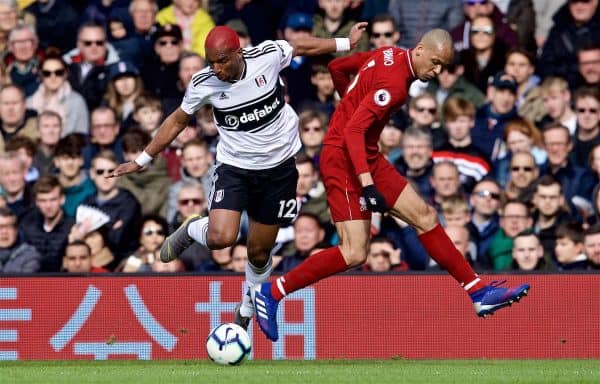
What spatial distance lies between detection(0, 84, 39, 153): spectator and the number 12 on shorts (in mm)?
4360

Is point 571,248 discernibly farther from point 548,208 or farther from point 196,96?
point 196,96

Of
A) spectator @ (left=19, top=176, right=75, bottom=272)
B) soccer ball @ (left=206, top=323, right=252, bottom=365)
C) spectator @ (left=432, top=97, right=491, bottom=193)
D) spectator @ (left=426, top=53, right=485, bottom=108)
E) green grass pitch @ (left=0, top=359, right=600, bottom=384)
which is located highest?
spectator @ (left=426, top=53, right=485, bottom=108)

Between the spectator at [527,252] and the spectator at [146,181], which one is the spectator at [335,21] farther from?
the spectator at [527,252]

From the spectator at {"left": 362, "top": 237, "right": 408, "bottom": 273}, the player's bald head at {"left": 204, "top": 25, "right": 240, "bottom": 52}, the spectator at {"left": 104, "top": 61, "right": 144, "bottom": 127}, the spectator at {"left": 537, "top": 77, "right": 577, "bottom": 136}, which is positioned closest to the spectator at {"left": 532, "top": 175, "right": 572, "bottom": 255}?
the spectator at {"left": 537, "top": 77, "right": 577, "bottom": 136}

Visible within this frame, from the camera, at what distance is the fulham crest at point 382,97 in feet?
33.5

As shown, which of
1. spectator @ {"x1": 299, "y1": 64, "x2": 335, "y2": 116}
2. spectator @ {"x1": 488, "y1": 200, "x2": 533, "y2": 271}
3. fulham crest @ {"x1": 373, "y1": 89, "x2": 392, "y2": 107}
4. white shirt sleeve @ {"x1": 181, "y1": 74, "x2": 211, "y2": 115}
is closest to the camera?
fulham crest @ {"x1": 373, "y1": 89, "x2": 392, "y2": 107}

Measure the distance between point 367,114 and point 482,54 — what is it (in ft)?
14.4

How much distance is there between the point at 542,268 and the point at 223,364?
3.35 m

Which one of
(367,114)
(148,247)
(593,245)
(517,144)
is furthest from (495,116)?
(367,114)

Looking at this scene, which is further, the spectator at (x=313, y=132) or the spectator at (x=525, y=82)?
the spectator at (x=525, y=82)

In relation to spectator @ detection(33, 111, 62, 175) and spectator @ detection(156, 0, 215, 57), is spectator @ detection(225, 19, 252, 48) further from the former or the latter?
spectator @ detection(33, 111, 62, 175)

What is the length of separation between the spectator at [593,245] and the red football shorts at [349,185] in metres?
2.64

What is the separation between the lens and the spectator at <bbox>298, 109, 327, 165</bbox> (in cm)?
1384

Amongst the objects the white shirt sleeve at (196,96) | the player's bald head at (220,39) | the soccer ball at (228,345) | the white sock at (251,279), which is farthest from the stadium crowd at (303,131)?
the player's bald head at (220,39)
